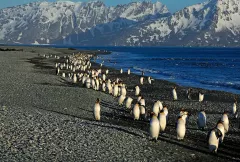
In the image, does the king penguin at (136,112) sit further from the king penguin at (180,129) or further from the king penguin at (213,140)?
the king penguin at (213,140)

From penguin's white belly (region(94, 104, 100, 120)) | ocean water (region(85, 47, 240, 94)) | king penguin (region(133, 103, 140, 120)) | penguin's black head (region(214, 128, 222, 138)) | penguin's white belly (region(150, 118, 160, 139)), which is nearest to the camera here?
penguin's black head (region(214, 128, 222, 138))

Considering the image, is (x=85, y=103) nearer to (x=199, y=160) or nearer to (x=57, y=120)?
(x=57, y=120)

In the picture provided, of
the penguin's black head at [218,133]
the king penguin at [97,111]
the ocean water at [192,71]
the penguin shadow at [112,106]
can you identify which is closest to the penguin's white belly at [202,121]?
the penguin's black head at [218,133]

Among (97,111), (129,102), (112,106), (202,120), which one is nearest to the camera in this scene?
(202,120)

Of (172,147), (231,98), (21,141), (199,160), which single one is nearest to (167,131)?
(172,147)

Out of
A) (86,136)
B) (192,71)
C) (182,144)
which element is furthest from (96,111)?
(192,71)

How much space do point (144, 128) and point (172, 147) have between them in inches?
125

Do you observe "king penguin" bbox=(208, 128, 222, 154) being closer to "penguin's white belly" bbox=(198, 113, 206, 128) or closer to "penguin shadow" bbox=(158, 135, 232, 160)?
"penguin shadow" bbox=(158, 135, 232, 160)

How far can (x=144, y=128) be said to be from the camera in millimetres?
17312

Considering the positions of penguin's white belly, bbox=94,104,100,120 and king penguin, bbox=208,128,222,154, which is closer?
king penguin, bbox=208,128,222,154

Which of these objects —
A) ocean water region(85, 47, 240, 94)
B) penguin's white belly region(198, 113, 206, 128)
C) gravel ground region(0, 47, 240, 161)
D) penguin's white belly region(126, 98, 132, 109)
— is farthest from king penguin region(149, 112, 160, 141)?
ocean water region(85, 47, 240, 94)

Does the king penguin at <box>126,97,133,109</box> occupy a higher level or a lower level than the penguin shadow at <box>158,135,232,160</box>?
higher

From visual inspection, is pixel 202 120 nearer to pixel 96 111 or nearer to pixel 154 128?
pixel 154 128

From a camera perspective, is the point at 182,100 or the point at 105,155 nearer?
the point at 105,155
